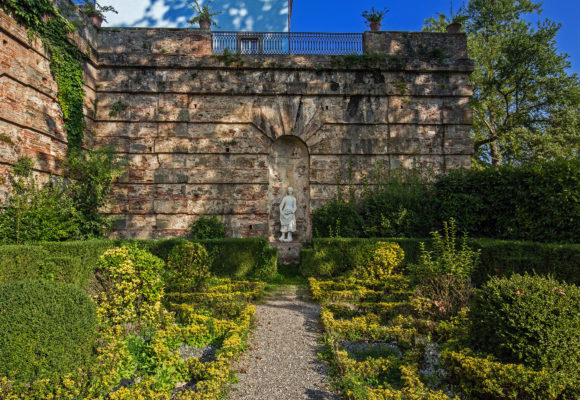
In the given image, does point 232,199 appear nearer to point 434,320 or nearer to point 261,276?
point 261,276

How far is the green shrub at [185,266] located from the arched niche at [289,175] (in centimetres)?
514

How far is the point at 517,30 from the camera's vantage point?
1645cm

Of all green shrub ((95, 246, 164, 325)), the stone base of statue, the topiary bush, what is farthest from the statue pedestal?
green shrub ((95, 246, 164, 325))

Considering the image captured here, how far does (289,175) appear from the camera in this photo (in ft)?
40.8

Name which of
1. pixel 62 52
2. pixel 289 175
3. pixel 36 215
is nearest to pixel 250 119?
pixel 289 175

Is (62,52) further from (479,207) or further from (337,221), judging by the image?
(479,207)

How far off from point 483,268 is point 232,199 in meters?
7.29

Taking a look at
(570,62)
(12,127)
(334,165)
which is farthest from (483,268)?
(570,62)

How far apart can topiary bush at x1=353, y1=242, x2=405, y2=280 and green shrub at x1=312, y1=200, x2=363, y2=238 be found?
2115mm

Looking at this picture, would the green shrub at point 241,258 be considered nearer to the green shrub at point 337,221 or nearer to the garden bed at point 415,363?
the green shrub at point 337,221

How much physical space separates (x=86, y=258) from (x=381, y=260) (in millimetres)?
6167

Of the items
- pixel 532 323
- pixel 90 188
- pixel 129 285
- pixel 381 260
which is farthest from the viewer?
pixel 90 188

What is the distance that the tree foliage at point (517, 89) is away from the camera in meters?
15.0

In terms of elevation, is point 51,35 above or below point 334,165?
above
